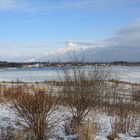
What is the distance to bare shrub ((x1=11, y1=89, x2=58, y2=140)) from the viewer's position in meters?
11.1

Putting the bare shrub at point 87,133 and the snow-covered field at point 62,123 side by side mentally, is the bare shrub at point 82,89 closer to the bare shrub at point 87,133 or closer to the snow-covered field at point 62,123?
the snow-covered field at point 62,123

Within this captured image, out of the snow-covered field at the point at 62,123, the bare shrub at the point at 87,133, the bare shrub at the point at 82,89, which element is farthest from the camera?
the bare shrub at the point at 82,89

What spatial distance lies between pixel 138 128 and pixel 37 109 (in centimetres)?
370

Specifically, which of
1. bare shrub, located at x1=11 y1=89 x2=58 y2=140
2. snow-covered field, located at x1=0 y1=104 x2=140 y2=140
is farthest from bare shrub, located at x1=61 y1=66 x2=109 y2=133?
bare shrub, located at x1=11 y1=89 x2=58 y2=140

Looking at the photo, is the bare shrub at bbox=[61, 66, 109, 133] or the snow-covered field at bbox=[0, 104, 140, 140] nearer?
the snow-covered field at bbox=[0, 104, 140, 140]

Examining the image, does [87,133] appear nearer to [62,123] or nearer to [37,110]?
[37,110]

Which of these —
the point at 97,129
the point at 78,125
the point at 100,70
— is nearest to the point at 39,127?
the point at 78,125

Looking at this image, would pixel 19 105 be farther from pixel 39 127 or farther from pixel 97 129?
pixel 97 129

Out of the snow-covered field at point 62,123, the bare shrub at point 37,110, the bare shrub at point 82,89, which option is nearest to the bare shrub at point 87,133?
the snow-covered field at point 62,123

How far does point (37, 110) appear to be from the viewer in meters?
11.1

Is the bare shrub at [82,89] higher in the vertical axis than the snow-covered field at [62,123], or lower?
higher

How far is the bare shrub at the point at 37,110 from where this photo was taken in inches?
436

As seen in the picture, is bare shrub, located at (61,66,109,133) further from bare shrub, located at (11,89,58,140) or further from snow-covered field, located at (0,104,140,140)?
bare shrub, located at (11,89,58,140)

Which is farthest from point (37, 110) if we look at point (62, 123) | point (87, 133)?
point (62, 123)
